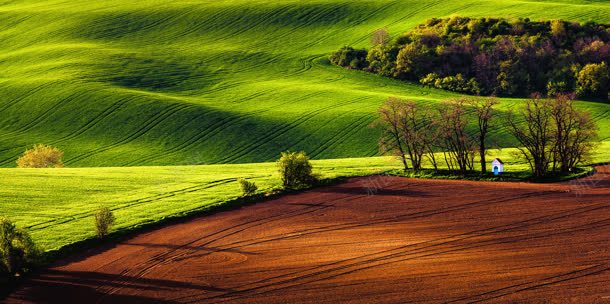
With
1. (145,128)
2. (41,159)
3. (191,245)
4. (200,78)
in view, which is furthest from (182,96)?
(191,245)

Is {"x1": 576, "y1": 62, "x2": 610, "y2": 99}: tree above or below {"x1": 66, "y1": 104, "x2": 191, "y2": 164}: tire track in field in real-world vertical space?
below

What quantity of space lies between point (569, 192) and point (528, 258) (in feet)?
44.0

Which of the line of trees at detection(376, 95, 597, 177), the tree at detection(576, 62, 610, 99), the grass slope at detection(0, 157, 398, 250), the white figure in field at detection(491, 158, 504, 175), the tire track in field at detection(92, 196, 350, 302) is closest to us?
the tire track in field at detection(92, 196, 350, 302)

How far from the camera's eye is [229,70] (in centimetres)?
11569

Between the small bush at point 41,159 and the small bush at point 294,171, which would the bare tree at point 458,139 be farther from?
the small bush at point 41,159

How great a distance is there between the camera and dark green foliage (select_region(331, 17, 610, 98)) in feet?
325

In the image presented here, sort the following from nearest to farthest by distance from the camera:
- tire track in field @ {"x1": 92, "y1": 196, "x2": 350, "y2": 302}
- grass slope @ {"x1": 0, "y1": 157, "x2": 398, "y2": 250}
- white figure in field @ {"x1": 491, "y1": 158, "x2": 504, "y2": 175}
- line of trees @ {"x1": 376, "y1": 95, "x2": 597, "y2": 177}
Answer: tire track in field @ {"x1": 92, "y1": 196, "x2": 350, "y2": 302} → grass slope @ {"x1": 0, "y1": 157, "x2": 398, "y2": 250} → line of trees @ {"x1": 376, "y1": 95, "x2": 597, "y2": 177} → white figure in field @ {"x1": 491, "y1": 158, "x2": 504, "y2": 175}

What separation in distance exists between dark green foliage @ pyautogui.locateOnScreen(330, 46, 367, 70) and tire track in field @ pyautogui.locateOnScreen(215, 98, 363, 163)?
69.8ft

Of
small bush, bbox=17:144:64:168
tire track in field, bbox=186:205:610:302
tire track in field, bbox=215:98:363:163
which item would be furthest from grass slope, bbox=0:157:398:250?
tire track in field, bbox=215:98:363:163

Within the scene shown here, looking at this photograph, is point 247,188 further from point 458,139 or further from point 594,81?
point 594,81

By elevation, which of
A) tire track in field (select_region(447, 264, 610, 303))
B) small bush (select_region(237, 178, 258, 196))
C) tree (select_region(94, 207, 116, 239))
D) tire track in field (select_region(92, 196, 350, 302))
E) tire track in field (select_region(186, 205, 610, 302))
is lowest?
tire track in field (select_region(447, 264, 610, 303))

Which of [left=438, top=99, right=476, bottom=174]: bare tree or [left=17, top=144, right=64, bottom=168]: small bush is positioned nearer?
[left=438, top=99, right=476, bottom=174]: bare tree

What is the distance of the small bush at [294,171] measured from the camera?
52234mm

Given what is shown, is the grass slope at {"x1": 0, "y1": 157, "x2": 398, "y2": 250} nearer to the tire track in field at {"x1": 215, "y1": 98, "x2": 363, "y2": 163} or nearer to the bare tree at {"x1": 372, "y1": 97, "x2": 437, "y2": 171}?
the bare tree at {"x1": 372, "y1": 97, "x2": 437, "y2": 171}
